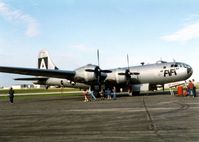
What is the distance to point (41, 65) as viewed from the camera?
162 ft

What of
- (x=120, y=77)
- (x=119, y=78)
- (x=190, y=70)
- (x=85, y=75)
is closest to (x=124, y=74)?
(x=120, y=77)

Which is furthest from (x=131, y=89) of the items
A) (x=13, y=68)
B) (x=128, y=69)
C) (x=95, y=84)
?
(x=13, y=68)

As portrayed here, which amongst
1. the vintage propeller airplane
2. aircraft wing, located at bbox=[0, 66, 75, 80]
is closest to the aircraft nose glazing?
the vintage propeller airplane

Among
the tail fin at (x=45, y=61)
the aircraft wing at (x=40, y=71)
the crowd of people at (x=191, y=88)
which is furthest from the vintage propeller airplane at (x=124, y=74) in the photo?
the tail fin at (x=45, y=61)

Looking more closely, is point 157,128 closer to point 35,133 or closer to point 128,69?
point 35,133

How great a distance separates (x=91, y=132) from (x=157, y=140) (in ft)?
8.46

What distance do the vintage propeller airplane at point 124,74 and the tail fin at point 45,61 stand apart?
34.5 feet

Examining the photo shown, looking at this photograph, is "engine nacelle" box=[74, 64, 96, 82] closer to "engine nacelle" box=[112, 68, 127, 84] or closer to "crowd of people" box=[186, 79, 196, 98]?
"engine nacelle" box=[112, 68, 127, 84]

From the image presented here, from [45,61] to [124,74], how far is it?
1534 centimetres

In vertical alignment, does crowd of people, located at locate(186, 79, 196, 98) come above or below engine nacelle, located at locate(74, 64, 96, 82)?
below

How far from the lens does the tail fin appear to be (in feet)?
159

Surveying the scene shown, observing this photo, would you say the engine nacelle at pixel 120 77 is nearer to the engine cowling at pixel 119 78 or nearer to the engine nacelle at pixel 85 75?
the engine cowling at pixel 119 78

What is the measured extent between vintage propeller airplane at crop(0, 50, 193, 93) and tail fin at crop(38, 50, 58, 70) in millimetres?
10503

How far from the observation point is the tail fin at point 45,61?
48.4 metres
